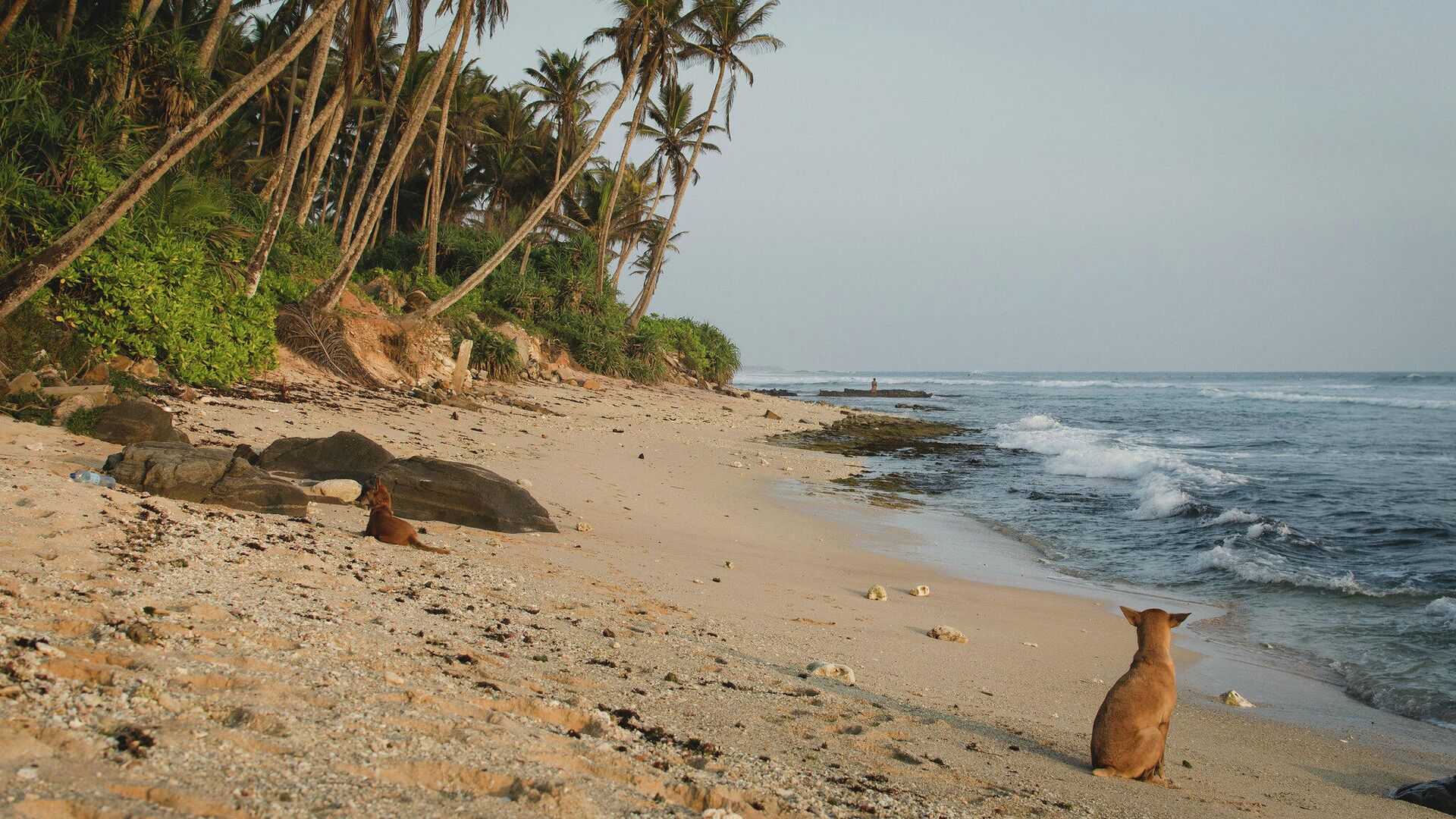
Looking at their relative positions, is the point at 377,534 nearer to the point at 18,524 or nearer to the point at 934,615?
the point at 18,524

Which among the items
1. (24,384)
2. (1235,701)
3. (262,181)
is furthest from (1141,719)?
(262,181)

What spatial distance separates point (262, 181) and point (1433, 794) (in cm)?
3135

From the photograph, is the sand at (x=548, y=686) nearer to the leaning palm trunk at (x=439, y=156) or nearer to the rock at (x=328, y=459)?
the rock at (x=328, y=459)

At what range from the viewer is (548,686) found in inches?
145

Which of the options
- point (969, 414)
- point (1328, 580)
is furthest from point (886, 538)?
point (969, 414)

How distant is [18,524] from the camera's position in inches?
168

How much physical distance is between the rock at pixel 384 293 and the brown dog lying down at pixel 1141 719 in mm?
16702

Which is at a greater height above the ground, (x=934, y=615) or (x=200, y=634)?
(x=200, y=634)

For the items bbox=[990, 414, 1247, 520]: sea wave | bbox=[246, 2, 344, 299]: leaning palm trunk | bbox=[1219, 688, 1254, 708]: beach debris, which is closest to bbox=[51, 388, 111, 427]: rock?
bbox=[246, 2, 344, 299]: leaning palm trunk

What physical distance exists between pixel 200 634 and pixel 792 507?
8.97 m

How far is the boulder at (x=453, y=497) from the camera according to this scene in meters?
7.10

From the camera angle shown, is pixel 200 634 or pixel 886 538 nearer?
pixel 200 634

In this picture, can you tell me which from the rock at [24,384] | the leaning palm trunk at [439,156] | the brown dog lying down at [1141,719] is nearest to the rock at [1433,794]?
the brown dog lying down at [1141,719]

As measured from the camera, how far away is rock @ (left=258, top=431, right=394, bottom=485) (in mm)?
7508
